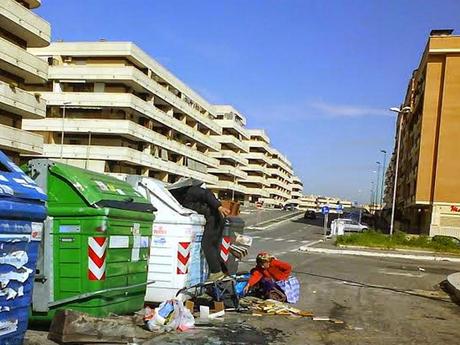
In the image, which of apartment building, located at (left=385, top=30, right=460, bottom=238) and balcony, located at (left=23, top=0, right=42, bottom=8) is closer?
balcony, located at (left=23, top=0, right=42, bottom=8)

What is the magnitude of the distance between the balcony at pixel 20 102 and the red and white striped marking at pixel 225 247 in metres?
35.0

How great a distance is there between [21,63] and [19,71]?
1.14 meters

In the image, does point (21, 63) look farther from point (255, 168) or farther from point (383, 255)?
point (255, 168)

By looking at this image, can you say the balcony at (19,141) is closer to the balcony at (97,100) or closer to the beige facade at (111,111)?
the beige facade at (111,111)

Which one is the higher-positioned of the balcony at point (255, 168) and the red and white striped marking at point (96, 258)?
the balcony at point (255, 168)

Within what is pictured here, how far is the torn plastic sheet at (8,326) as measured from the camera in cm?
480

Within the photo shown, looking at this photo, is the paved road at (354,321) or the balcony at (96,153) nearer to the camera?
the paved road at (354,321)

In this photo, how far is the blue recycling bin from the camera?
4.81 m

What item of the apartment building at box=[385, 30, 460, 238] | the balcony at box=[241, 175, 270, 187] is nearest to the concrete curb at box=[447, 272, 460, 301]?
the apartment building at box=[385, 30, 460, 238]

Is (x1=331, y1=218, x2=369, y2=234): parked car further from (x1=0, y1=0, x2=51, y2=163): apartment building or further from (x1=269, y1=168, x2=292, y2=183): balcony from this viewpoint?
(x1=269, y1=168, x2=292, y2=183): balcony

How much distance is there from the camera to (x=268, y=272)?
9867 mm

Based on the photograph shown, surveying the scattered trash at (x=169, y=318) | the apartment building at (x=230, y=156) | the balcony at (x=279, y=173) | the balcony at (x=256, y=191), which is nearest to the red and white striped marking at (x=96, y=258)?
the scattered trash at (x=169, y=318)

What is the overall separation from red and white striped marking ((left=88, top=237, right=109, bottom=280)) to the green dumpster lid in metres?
0.41

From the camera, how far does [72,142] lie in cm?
6362
